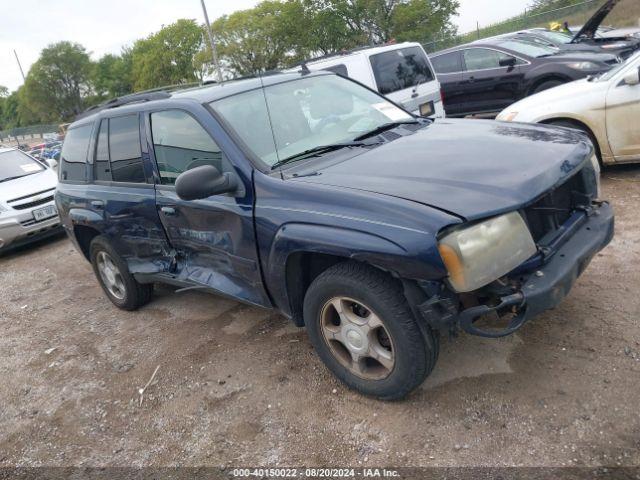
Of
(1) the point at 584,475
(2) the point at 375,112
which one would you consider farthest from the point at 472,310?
(2) the point at 375,112

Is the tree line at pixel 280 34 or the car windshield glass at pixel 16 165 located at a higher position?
the tree line at pixel 280 34

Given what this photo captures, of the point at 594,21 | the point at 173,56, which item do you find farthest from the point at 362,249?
the point at 173,56

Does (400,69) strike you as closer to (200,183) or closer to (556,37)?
(556,37)

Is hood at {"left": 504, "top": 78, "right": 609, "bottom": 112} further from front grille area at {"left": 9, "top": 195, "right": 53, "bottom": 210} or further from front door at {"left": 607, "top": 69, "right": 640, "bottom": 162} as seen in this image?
front grille area at {"left": 9, "top": 195, "right": 53, "bottom": 210}

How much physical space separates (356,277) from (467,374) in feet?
3.21

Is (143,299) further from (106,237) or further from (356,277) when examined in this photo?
(356,277)

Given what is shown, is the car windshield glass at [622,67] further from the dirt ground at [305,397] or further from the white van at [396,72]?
the white van at [396,72]

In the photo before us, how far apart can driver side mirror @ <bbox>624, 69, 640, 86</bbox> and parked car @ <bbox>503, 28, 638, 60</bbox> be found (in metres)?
4.17

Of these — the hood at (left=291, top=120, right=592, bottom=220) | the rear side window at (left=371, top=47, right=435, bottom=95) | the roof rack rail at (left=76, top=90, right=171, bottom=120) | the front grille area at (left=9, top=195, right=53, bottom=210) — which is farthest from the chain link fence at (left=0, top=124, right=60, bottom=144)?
Answer: the hood at (left=291, top=120, right=592, bottom=220)

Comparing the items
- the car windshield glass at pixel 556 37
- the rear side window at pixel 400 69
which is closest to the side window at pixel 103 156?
the rear side window at pixel 400 69

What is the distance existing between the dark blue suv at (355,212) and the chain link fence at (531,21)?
23.7 meters

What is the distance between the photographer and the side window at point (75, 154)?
4829 millimetres

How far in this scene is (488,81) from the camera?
9.88 meters

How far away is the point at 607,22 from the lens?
1045 inches
